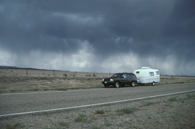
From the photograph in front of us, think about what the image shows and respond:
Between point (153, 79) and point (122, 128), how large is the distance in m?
23.9

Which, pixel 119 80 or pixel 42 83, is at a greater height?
pixel 119 80

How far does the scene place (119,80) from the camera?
71.2 ft

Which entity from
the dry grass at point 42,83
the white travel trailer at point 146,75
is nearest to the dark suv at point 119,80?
the dry grass at point 42,83

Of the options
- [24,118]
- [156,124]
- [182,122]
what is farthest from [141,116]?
[24,118]

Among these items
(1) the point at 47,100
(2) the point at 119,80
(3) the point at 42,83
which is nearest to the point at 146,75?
(2) the point at 119,80

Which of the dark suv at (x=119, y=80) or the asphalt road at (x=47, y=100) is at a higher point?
the dark suv at (x=119, y=80)

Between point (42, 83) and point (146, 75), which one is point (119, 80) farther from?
point (42, 83)

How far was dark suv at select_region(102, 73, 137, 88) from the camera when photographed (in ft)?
69.0

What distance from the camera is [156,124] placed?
5.48 meters

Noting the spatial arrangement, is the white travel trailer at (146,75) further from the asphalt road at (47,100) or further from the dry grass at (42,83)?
the asphalt road at (47,100)

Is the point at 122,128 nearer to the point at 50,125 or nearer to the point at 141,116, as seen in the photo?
the point at 141,116

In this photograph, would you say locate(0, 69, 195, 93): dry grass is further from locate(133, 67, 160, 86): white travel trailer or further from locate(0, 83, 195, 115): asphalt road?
locate(133, 67, 160, 86): white travel trailer

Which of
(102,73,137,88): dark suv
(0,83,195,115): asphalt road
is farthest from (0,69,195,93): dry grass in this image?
(0,83,195,115): asphalt road

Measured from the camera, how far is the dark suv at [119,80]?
2104cm
